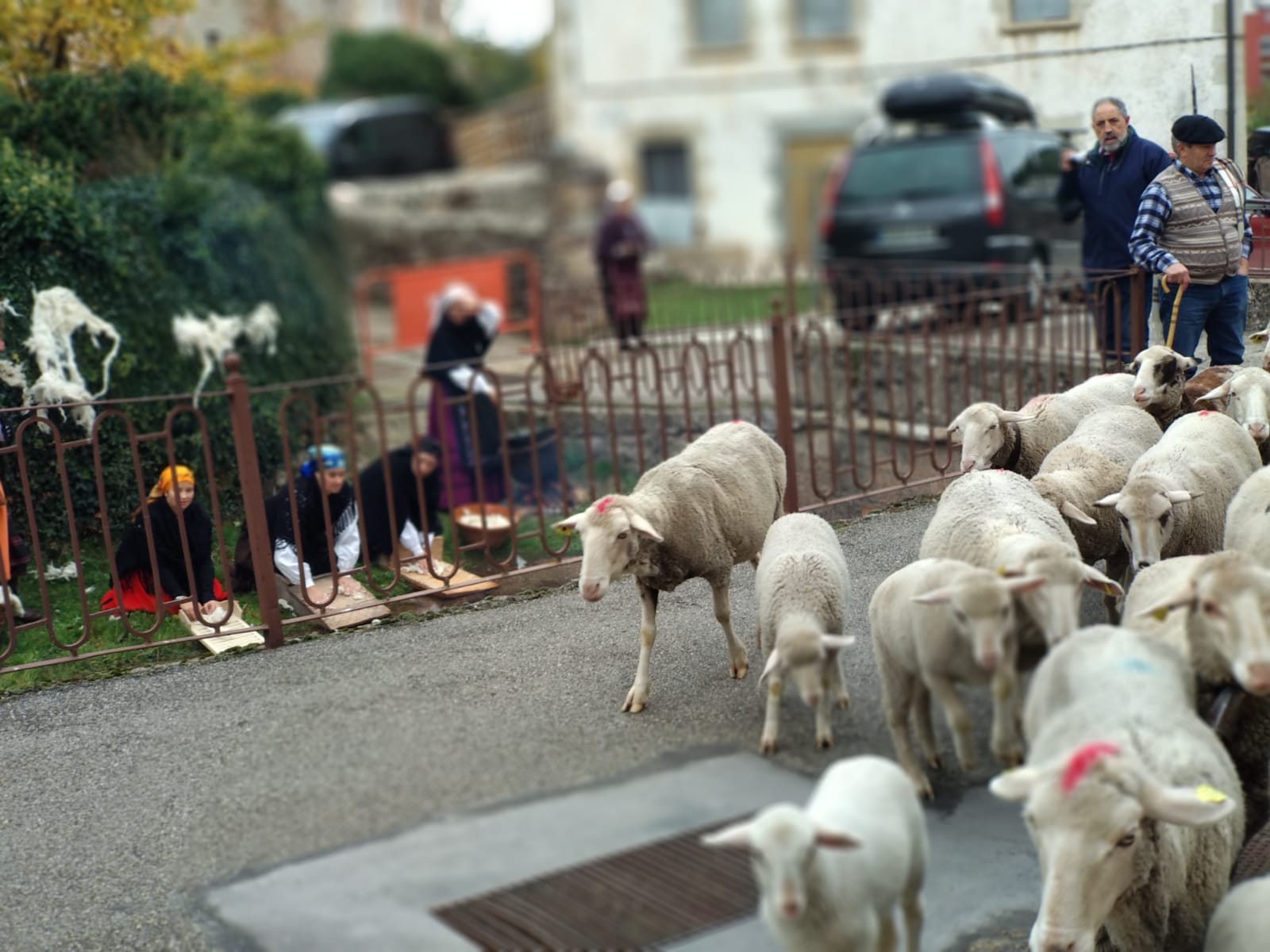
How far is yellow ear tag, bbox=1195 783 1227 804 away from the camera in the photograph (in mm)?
3434

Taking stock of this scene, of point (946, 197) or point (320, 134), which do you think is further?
point (320, 134)

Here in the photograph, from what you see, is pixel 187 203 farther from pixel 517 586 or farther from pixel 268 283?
pixel 517 586

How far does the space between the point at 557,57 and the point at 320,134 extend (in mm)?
3955

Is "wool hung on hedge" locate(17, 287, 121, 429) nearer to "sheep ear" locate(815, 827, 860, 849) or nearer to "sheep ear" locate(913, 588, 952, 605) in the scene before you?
"sheep ear" locate(913, 588, 952, 605)

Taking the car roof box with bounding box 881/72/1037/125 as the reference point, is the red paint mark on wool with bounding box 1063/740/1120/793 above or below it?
below

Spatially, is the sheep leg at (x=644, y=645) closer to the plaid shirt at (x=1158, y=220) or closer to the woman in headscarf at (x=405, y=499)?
the woman in headscarf at (x=405, y=499)

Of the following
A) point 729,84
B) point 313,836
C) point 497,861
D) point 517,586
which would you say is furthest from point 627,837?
point 729,84

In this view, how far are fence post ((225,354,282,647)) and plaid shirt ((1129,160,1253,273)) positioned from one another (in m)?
3.93

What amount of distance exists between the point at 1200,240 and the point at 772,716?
11.8 feet

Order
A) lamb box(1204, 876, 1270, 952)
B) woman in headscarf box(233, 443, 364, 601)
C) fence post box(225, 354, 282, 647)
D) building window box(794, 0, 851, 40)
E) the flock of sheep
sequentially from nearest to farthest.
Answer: the flock of sheep < lamb box(1204, 876, 1270, 952) < fence post box(225, 354, 282, 647) < woman in headscarf box(233, 443, 364, 601) < building window box(794, 0, 851, 40)

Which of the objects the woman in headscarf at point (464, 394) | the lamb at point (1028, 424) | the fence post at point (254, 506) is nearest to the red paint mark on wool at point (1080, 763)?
the lamb at point (1028, 424)

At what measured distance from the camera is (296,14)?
84.3 ft

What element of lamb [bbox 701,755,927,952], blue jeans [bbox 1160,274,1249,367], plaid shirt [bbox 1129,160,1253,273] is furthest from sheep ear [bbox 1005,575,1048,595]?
blue jeans [bbox 1160,274,1249,367]

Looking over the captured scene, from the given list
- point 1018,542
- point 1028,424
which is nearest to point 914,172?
point 1028,424
